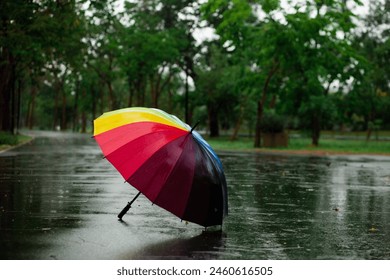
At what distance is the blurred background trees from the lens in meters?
31.6

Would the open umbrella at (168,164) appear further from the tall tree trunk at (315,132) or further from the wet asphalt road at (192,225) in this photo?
the tall tree trunk at (315,132)

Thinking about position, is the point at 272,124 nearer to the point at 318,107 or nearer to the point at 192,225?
the point at 318,107

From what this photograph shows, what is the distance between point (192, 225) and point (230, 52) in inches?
2049

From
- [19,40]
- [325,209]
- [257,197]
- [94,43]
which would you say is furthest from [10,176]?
[94,43]

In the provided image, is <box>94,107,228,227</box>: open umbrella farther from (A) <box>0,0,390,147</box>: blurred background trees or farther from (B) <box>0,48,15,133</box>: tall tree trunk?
(B) <box>0,48,15,133</box>: tall tree trunk

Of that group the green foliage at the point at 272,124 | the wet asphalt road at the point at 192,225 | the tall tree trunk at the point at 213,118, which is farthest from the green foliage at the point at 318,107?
the wet asphalt road at the point at 192,225

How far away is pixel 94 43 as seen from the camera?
66562 millimetres

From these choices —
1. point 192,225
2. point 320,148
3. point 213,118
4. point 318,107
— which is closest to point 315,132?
point 318,107

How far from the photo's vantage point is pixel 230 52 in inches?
2338

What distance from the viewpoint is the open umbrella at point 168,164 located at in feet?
23.7

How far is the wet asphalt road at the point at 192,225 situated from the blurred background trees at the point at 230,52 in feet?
49.1

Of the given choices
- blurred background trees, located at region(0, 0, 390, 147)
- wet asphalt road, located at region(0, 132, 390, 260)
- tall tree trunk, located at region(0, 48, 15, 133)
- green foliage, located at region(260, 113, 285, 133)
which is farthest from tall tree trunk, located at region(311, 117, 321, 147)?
wet asphalt road, located at region(0, 132, 390, 260)

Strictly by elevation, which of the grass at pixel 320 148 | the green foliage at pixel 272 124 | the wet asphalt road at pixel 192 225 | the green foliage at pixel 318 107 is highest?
the green foliage at pixel 318 107
